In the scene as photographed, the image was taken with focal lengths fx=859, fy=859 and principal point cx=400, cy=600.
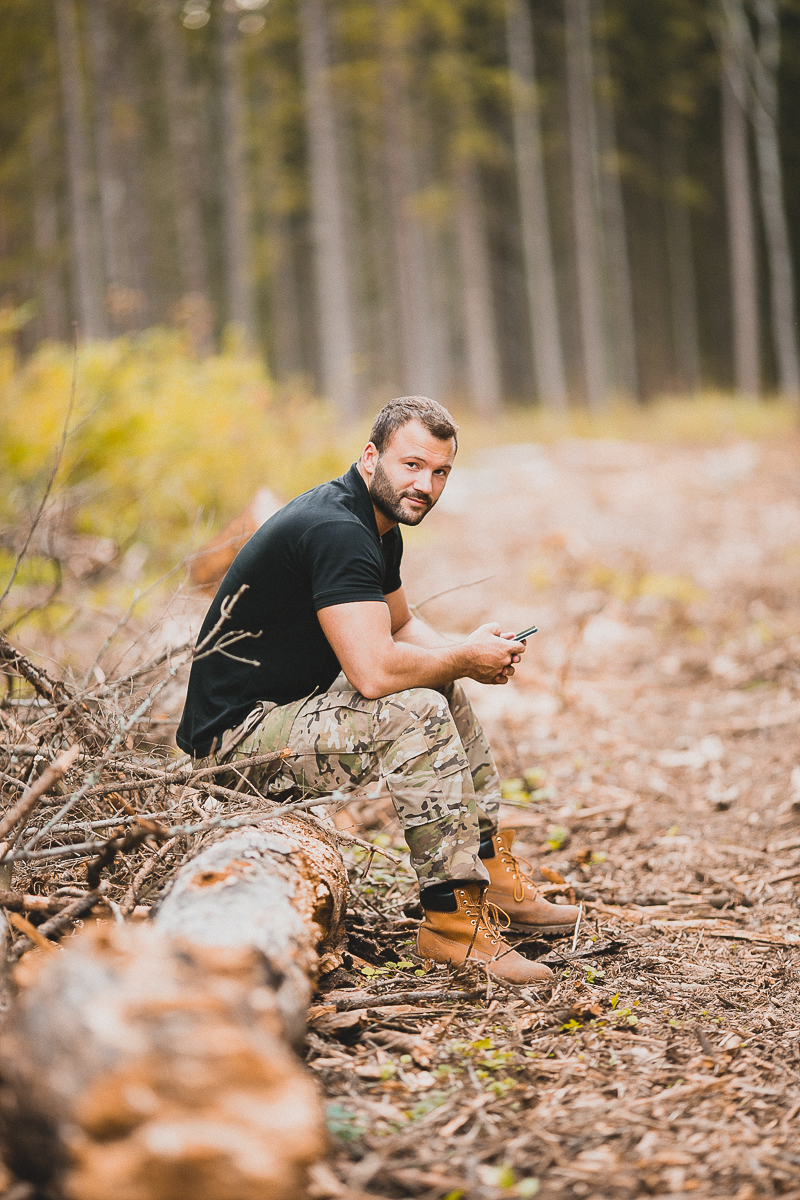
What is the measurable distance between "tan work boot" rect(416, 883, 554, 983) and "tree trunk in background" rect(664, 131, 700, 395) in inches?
992

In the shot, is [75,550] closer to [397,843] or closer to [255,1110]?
[397,843]

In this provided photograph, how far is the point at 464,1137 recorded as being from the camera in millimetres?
1855

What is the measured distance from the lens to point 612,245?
2345 cm

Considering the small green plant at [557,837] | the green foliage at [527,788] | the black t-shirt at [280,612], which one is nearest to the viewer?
the black t-shirt at [280,612]

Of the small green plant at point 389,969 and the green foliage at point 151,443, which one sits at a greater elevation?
the green foliage at point 151,443

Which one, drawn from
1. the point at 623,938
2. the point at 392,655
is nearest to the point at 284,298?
the point at 392,655

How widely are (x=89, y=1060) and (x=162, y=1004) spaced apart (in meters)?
0.13

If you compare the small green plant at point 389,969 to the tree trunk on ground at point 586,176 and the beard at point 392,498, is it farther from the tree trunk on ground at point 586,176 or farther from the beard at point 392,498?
the tree trunk on ground at point 586,176

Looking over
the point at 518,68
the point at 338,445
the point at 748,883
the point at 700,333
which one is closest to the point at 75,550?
the point at 338,445

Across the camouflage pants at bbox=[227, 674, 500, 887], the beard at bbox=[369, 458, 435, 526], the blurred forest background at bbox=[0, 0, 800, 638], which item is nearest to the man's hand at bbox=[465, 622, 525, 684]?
the camouflage pants at bbox=[227, 674, 500, 887]

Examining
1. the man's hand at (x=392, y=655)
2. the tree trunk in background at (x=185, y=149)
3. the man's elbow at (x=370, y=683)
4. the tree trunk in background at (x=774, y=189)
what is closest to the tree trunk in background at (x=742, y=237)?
the tree trunk in background at (x=774, y=189)

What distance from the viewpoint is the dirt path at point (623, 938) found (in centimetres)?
182

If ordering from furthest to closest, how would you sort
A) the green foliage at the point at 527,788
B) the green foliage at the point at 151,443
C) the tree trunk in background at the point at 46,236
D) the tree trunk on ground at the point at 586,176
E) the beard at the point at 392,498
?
the tree trunk in background at the point at 46,236 → the tree trunk on ground at the point at 586,176 → the green foliage at the point at 151,443 → the green foliage at the point at 527,788 → the beard at the point at 392,498

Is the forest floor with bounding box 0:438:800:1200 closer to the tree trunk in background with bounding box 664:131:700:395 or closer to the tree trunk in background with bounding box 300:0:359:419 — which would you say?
the tree trunk in background with bounding box 300:0:359:419
